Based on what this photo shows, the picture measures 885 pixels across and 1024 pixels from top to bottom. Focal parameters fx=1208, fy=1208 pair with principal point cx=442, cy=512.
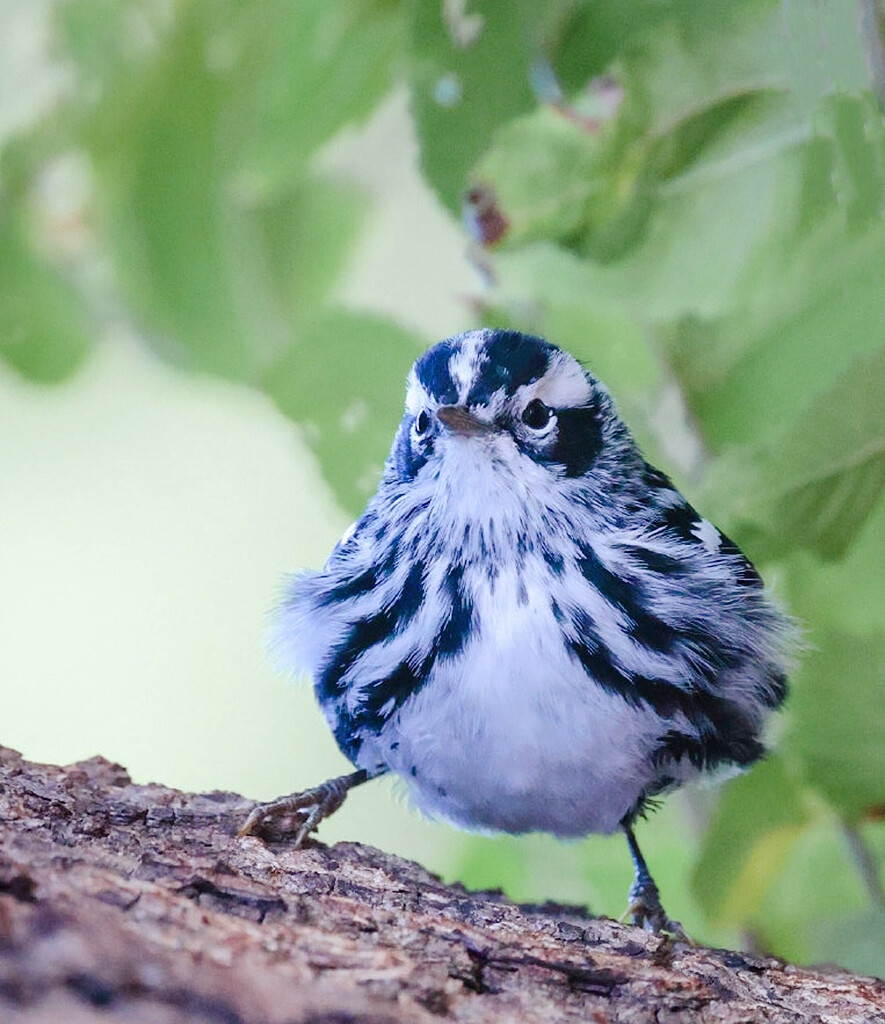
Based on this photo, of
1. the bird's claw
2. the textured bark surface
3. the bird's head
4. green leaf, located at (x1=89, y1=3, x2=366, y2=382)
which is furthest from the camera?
green leaf, located at (x1=89, y1=3, x2=366, y2=382)

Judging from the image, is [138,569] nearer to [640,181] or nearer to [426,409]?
[426,409]

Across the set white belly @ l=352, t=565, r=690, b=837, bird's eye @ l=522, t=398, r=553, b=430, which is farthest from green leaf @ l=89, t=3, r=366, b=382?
white belly @ l=352, t=565, r=690, b=837

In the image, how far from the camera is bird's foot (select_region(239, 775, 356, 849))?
872mm

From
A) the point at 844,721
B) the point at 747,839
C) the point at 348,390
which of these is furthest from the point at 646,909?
the point at 348,390

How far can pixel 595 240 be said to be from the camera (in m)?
0.96

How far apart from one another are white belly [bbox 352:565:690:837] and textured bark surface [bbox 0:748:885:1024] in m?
0.14

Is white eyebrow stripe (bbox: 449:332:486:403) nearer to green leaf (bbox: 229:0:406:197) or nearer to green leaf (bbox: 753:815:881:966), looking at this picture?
green leaf (bbox: 229:0:406:197)

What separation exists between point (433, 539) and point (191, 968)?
18.9 inches

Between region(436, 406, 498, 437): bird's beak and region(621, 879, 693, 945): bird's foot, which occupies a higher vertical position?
region(436, 406, 498, 437): bird's beak

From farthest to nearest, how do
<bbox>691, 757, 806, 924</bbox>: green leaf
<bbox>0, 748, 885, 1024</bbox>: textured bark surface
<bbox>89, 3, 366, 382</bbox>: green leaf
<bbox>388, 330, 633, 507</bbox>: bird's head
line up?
<bbox>89, 3, 366, 382</bbox>: green leaf, <bbox>691, 757, 806, 924</bbox>: green leaf, <bbox>388, 330, 633, 507</bbox>: bird's head, <bbox>0, 748, 885, 1024</bbox>: textured bark surface

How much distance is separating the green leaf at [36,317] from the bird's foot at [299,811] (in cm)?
59

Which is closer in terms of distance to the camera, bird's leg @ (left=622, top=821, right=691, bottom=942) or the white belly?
the white belly

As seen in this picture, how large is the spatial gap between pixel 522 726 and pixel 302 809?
20 centimetres

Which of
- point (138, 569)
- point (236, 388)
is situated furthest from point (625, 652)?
point (138, 569)
